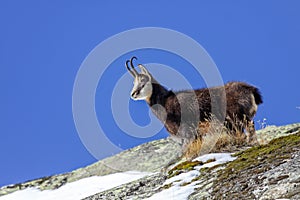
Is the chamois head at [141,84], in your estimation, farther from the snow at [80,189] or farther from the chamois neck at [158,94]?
the snow at [80,189]

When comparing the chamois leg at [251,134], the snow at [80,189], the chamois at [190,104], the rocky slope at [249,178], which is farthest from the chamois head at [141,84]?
the rocky slope at [249,178]

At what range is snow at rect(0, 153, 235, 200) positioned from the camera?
9.41 m

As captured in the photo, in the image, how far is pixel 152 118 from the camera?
1567 cm

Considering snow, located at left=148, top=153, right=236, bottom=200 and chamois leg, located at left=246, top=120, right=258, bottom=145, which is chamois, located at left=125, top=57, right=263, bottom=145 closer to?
chamois leg, located at left=246, top=120, right=258, bottom=145

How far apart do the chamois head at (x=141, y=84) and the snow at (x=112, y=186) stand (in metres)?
1.84

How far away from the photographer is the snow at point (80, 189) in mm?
15994

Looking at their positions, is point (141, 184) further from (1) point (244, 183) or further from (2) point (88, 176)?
(2) point (88, 176)

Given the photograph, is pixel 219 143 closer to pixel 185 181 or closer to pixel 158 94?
pixel 185 181

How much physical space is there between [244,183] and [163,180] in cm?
238

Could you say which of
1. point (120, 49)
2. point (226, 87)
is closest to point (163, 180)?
point (226, 87)

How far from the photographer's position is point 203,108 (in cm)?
1482

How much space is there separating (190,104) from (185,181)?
533 cm

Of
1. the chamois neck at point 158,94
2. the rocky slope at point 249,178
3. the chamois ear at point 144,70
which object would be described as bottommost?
the rocky slope at point 249,178

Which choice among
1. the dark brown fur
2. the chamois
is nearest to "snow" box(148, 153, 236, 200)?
the chamois
